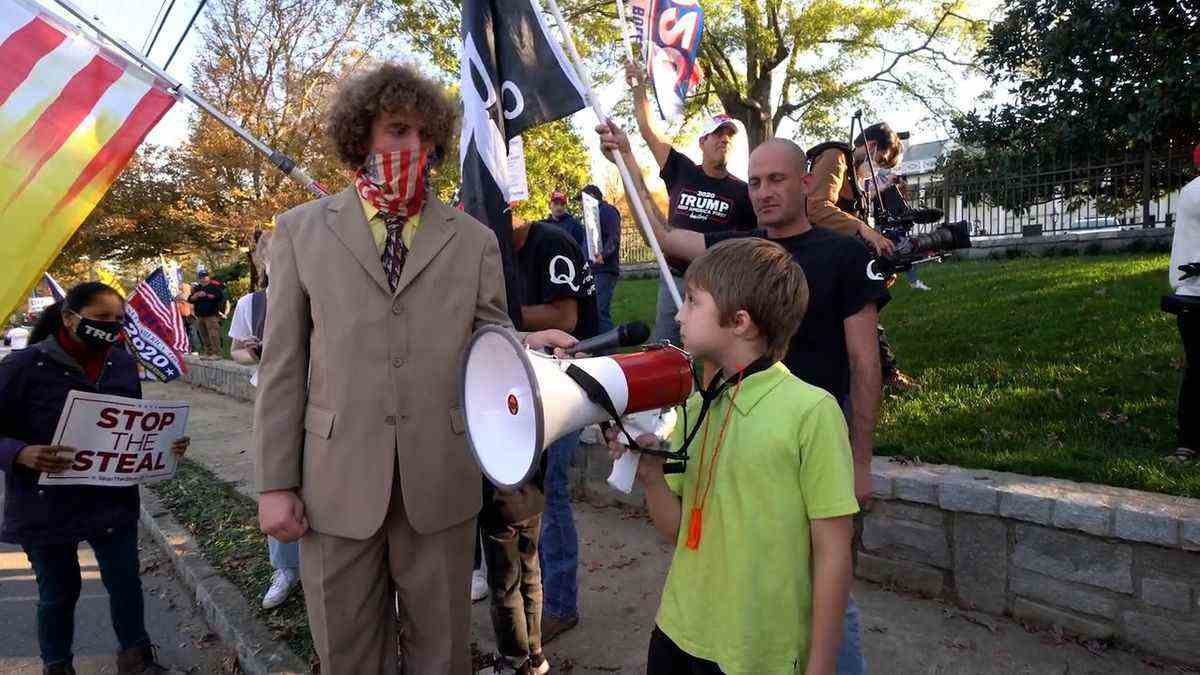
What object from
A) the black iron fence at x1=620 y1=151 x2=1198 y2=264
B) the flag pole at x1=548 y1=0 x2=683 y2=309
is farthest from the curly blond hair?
the black iron fence at x1=620 y1=151 x2=1198 y2=264

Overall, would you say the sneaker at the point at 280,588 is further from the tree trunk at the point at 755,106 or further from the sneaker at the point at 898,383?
the tree trunk at the point at 755,106

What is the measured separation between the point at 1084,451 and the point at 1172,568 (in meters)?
0.94

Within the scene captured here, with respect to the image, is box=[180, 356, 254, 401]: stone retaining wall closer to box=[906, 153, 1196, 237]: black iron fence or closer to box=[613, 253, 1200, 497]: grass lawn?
box=[613, 253, 1200, 497]: grass lawn

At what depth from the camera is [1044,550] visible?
3238 millimetres

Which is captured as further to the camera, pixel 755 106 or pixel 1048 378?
pixel 755 106

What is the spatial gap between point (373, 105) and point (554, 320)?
1399 mm

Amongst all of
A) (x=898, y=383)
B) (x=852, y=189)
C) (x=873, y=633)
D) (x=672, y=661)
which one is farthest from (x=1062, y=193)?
(x=672, y=661)

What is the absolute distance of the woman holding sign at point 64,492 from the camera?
3.24m

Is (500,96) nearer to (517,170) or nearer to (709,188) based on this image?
(517,170)

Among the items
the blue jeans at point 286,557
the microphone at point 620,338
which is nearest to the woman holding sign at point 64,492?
the blue jeans at point 286,557

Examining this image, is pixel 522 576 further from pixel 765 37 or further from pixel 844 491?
pixel 765 37

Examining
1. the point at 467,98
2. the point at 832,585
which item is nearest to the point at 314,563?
the point at 832,585

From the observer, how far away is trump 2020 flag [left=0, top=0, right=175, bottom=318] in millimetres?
2467

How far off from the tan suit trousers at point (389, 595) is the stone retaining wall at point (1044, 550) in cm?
230
